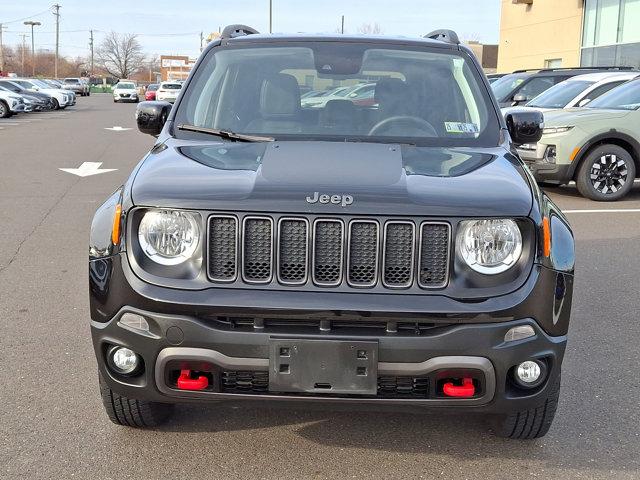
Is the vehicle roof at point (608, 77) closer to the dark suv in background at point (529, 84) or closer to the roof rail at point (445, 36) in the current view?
the dark suv in background at point (529, 84)

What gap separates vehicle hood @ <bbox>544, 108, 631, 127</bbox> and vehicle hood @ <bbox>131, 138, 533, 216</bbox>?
288 inches

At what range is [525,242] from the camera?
304 cm

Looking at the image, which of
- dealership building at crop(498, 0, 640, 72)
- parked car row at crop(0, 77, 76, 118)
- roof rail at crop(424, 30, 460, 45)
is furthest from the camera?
parked car row at crop(0, 77, 76, 118)

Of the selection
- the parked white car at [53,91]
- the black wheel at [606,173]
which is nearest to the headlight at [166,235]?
the black wheel at [606,173]

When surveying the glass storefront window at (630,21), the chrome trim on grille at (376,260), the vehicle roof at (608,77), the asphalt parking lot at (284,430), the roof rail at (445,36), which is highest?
the glass storefront window at (630,21)

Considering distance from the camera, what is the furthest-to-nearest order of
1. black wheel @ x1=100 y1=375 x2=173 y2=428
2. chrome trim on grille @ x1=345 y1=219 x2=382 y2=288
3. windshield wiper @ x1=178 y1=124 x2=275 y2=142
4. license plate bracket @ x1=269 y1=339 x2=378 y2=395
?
windshield wiper @ x1=178 y1=124 x2=275 y2=142 < black wheel @ x1=100 y1=375 x2=173 y2=428 < chrome trim on grille @ x1=345 y1=219 x2=382 y2=288 < license plate bracket @ x1=269 y1=339 x2=378 y2=395

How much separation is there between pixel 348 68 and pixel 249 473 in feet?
7.64

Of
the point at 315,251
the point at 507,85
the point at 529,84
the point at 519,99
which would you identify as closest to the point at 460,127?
the point at 315,251

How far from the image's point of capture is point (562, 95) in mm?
12727

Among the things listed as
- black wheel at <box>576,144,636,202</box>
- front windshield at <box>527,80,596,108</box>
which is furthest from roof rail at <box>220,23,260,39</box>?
front windshield at <box>527,80,596,108</box>

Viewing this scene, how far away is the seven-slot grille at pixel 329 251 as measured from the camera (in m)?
2.97

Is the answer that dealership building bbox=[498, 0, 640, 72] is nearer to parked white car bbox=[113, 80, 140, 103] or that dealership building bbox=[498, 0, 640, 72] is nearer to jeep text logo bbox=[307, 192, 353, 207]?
jeep text logo bbox=[307, 192, 353, 207]

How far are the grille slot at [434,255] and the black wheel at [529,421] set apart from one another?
76cm

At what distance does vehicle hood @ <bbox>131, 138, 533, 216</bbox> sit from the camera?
2.98 metres
